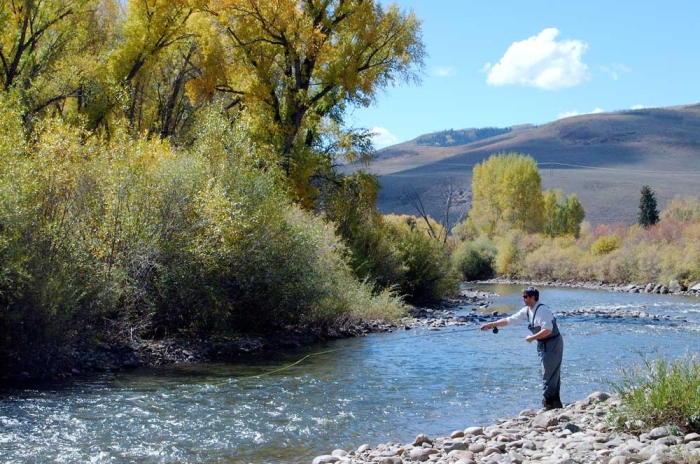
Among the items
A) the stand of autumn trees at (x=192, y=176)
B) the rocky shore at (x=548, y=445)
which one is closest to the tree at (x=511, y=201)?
the stand of autumn trees at (x=192, y=176)

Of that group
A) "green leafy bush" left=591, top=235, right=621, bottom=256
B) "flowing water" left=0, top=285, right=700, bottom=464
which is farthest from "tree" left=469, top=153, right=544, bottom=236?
"flowing water" left=0, top=285, right=700, bottom=464

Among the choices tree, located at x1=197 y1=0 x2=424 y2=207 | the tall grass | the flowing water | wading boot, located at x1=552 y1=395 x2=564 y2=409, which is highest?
tree, located at x1=197 y1=0 x2=424 y2=207

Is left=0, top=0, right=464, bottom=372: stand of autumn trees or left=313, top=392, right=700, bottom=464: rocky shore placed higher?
left=0, top=0, right=464, bottom=372: stand of autumn trees

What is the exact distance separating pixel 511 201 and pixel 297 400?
2987 inches

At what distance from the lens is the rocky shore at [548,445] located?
855 cm

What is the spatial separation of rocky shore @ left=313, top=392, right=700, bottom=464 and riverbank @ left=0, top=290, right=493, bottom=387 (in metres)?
8.64

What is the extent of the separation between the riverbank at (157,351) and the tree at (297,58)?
828 centimetres

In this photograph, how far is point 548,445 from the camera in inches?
384

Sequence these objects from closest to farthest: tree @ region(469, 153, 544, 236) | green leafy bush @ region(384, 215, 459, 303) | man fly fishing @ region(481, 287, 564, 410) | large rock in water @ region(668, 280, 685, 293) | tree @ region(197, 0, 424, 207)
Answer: man fly fishing @ region(481, 287, 564, 410) → tree @ region(197, 0, 424, 207) → green leafy bush @ region(384, 215, 459, 303) → large rock in water @ region(668, 280, 685, 293) → tree @ region(469, 153, 544, 236)

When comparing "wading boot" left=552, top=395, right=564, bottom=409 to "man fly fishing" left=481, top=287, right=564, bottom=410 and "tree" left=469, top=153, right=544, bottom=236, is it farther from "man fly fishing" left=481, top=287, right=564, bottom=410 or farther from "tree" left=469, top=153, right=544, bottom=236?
"tree" left=469, top=153, right=544, bottom=236

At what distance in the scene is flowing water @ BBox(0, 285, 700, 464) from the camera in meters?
11.1

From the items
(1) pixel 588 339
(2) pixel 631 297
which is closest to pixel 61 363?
(1) pixel 588 339

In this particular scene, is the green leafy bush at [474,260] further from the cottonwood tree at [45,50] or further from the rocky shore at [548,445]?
the rocky shore at [548,445]

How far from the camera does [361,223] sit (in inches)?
1314
